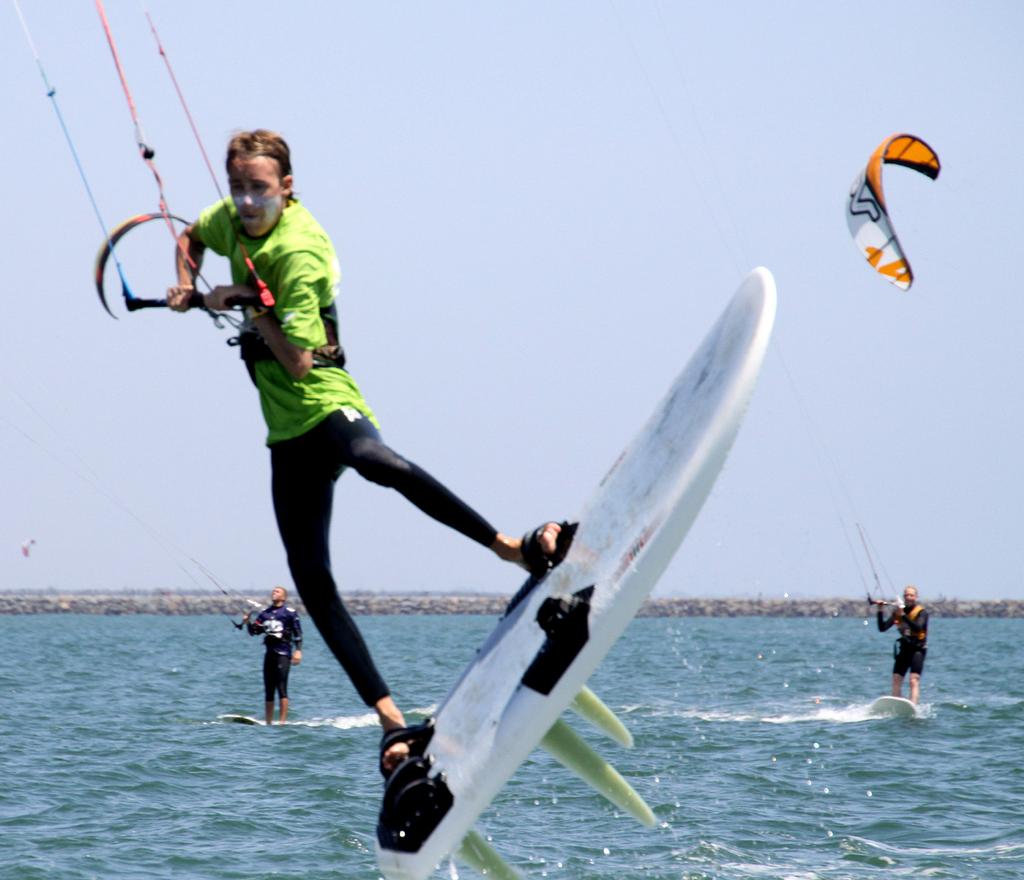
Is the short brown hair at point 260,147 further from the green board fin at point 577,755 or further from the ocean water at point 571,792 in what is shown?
the ocean water at point 571,792

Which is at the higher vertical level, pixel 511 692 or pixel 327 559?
pixel 327 559

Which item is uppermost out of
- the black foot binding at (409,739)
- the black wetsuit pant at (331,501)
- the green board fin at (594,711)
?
the black wetsuit pant at (331,501)

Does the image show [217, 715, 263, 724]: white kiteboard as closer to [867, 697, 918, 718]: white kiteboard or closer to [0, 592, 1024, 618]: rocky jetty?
[867, 697, 918, 718]: white kiteboard

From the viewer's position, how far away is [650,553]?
399 cm

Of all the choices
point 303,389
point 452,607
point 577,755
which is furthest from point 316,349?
point 452,607

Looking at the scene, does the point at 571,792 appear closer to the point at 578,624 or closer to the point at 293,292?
the point at 578,624

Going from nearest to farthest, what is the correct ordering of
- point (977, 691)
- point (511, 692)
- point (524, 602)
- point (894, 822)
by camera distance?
point (511, 692) < point (524, 602) < point (894, 822) < point (977, 691)

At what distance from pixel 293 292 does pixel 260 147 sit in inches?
16.4

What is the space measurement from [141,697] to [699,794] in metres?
11.7

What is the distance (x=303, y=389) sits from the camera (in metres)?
4.39

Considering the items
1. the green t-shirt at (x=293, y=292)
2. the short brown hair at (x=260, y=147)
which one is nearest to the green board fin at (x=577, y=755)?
the green t-shirt at (x=293, y=292)

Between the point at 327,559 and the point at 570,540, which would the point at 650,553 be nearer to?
the point at 570,540

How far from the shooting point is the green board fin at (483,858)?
4.71m

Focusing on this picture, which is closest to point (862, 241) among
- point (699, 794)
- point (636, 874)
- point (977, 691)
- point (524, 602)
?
point (977, 691)
